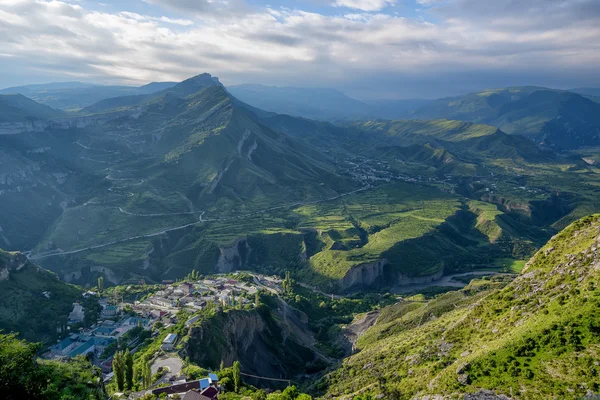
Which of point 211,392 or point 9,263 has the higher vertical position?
point 211,392

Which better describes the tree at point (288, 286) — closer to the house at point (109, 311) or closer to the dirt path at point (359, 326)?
the dirt path at point (359, 326)

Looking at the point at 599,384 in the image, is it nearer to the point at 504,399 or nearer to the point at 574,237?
the point at 504,399

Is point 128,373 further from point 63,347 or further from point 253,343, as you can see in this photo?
point 63,347

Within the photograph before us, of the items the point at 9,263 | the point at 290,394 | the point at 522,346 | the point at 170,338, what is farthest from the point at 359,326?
the point at 9,263

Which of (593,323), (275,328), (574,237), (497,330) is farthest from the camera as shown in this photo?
(275,328)

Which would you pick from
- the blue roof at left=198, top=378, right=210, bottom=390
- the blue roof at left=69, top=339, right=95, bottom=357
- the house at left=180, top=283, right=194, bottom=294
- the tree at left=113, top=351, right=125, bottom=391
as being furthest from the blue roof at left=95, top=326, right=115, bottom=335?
the blue roof at left=198, top=378, right=210, bottom=390

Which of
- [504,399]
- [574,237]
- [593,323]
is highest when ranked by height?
[574,237]

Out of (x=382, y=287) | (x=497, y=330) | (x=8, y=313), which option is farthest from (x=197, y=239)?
(x=497, y=330)

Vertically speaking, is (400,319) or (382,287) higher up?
(400,319)
